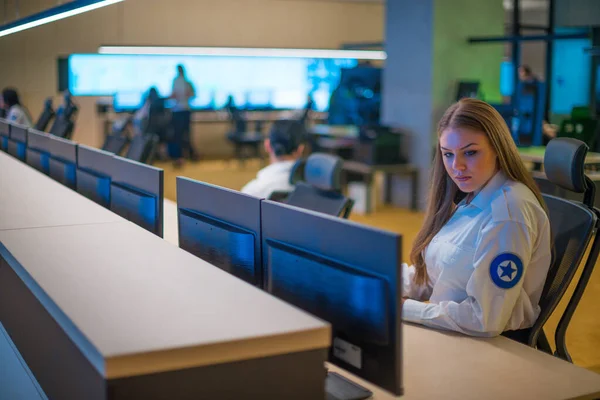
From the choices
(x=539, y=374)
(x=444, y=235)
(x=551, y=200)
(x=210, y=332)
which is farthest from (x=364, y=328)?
(x=551, y=200)

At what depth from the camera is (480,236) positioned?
6.66 ft

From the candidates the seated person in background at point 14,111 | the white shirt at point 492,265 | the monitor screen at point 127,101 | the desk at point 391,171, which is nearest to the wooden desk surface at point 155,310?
the white shirt at point 492,265

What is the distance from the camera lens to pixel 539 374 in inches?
67.8

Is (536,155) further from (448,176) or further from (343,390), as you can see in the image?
(343,390)

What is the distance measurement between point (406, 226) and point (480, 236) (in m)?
5.37

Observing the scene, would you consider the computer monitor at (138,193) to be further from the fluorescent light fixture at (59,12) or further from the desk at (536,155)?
the desk at (536,155)

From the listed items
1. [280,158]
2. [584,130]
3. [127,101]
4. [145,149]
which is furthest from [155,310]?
[127,101]

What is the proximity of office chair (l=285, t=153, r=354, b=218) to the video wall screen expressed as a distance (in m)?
9.91

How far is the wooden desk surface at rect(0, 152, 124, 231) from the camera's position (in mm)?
2191

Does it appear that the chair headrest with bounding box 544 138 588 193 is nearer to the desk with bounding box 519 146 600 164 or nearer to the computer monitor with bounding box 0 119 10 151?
the desk with bounding box 519 146 600 164

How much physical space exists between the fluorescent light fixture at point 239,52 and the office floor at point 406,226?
6.82 feet

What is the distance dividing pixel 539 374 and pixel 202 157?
41.0 feet

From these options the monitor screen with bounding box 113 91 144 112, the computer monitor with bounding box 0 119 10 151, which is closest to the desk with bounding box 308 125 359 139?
the computer monitor with bounding box 0 119 10 151

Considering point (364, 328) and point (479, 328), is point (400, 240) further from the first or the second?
point (479, 328)
